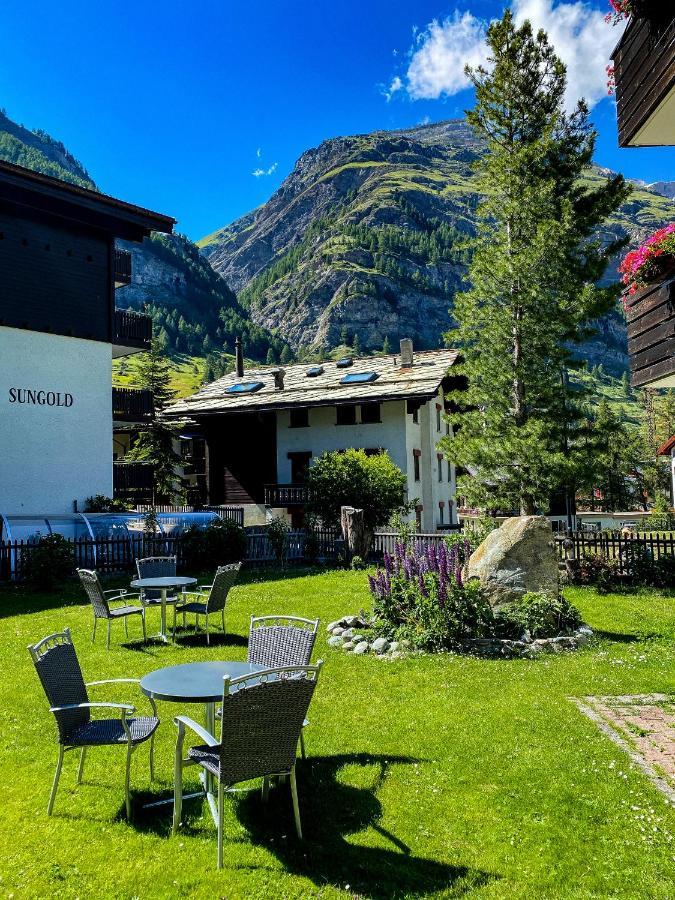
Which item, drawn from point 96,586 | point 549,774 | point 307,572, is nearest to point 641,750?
point 549,774

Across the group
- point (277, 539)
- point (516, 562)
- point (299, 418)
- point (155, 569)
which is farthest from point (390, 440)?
point (516, 562)

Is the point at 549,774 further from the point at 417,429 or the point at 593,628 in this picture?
the point at 417,429

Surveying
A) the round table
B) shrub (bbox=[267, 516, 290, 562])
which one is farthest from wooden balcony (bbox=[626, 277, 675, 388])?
shrub (bbox=[267, 516, 290, 562])

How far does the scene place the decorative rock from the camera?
33.4 ft

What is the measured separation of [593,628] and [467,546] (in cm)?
393

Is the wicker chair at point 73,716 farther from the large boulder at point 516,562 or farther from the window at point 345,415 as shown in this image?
the window at point 345,415

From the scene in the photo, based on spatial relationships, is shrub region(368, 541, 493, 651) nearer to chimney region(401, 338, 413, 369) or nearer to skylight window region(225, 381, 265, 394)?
chimney region(401, 338, 413, 369)

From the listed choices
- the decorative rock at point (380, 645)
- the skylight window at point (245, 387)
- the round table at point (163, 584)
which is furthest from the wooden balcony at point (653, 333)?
the skylight window at point (245, 387)

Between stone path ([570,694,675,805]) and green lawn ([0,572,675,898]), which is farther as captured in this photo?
stone path ([570,694,675,805])

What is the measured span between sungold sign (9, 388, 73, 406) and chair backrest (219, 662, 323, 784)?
2082cm

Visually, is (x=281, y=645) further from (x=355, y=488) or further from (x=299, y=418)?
(x=299, y=418)

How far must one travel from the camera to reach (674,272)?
6691mm

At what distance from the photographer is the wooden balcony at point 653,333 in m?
6.80

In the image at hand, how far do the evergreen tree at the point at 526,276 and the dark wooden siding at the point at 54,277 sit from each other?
535 inches
